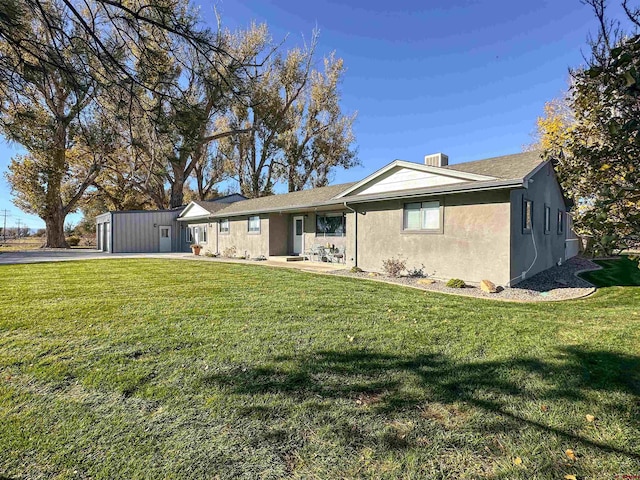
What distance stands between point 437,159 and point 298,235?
869cm

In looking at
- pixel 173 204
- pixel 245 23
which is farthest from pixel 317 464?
pixel 173 204

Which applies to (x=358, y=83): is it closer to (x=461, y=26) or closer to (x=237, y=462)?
(x=461, y=26)

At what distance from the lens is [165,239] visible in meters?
25.7

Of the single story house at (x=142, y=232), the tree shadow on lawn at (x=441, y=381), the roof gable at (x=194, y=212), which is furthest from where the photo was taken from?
the single story house at (x=142, y=232)

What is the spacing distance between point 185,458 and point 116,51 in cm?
461

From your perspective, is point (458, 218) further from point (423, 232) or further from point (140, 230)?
point (140, 230)

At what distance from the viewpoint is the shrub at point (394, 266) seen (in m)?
11.0

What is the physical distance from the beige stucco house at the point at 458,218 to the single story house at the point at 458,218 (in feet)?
0.08

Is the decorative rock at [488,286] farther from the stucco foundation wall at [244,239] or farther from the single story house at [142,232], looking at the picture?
the single story house at [142,232]

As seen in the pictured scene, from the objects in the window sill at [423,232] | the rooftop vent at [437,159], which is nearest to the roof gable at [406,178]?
the rooftop vent at [437,159]

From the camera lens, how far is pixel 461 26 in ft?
46.6

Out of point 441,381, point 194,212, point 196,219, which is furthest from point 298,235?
point 441,381

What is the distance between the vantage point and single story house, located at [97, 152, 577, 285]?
8.99m

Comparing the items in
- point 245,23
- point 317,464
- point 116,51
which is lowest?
point 317,464
